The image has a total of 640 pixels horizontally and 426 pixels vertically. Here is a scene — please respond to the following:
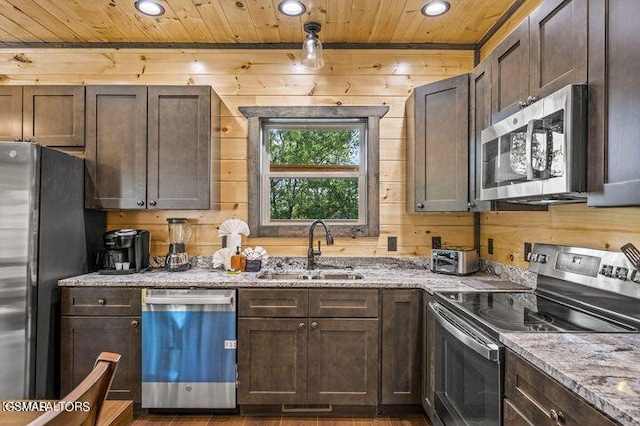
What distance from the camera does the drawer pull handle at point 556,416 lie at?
1.06 m

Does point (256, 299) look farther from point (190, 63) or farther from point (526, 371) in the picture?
point (190, 63)

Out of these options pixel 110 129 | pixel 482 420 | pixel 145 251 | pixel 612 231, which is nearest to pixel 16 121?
pixel 110 129

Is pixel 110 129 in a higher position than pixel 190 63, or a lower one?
lower

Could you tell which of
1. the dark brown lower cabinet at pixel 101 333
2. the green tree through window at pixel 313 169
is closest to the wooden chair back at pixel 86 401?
the dark brown lower cabinet at pixel 101 333

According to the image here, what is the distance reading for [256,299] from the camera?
7.94 ft

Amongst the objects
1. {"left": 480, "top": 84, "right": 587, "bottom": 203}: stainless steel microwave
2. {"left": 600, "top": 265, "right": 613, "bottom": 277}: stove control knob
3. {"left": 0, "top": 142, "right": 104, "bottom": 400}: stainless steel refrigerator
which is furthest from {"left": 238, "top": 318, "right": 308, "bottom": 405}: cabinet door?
{"left": 600, "top": 265, "right": 613, "bottom": 277}: stove control knob

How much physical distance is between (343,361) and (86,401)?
6.29ft

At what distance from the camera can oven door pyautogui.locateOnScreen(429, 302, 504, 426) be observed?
1.43 meters

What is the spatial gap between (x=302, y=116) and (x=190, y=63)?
0.99 m

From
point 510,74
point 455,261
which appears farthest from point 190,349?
point 510,74

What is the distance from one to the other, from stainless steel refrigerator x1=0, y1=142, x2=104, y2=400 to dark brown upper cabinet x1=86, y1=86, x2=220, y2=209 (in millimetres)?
363

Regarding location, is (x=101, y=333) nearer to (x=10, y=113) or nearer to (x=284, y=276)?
(x=284, y=276)

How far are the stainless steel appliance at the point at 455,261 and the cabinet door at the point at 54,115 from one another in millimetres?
2665

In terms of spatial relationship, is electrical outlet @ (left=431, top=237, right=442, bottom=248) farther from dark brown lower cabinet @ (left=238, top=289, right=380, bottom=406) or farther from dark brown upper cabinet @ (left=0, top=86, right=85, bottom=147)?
dark brown upper cabinet @ (left=0, top=86, right=85, bottom=147)
